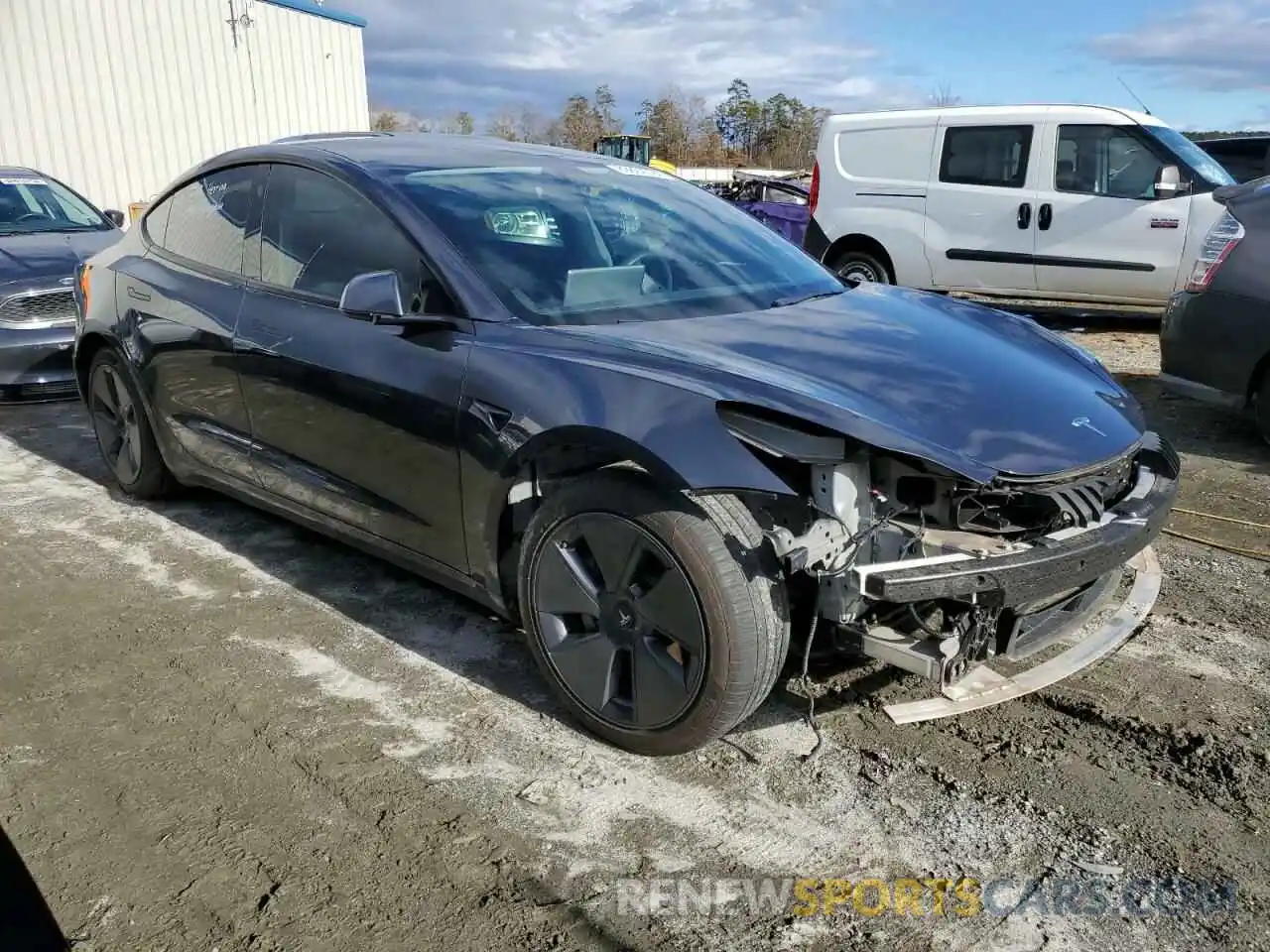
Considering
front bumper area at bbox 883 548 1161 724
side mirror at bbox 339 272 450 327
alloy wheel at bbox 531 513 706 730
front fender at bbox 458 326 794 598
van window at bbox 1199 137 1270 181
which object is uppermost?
van window at bbox 1199 137 1270 181

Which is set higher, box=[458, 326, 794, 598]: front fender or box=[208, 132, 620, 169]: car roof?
box=[208, 132, 620, 169]: car roof

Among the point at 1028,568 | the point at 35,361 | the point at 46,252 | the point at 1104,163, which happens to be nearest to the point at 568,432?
the point at 1028,568

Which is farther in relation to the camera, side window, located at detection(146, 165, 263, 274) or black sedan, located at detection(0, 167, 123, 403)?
black sedan, located at detection(0, 167, 123, 403)

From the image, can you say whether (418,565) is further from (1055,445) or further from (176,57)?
(176,57)

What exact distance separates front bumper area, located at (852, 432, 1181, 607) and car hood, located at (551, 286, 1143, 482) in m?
0.17

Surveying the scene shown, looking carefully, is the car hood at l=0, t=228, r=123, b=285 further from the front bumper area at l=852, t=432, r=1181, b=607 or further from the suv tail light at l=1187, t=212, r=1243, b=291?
the suv tail light at l=1187, t=212, r=1243, b=291

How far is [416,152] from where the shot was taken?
365 cm

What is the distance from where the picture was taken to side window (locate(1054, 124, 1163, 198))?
8281mm

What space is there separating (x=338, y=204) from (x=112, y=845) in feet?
6.76

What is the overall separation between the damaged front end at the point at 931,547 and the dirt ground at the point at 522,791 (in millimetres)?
371

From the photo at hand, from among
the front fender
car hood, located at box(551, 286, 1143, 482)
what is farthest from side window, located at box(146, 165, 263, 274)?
car hood, located at box(551, 286, 1143, 482)

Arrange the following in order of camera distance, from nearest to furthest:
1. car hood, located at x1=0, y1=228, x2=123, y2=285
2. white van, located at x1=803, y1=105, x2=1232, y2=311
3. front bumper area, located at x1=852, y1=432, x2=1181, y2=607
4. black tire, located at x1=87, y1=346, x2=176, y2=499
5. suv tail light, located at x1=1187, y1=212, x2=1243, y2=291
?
1. front bumper area, located at x1=852, y1=432, x2=1181, y2=607
2. black tire, located at x1=87, y1=346, x2=176, y2=499
3. suv tail light, located at x1=1187, y1=212, x2=1243, y2=291
4. car hood, located at x1=0, y1=228, x2=123, y2=285
5. white van, located at x1=803, y1=105, x2=1232, y2=311

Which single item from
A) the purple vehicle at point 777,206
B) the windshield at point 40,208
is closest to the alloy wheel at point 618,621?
the windshield at point 40,208

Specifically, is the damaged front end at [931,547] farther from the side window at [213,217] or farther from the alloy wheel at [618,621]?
the side window at [213,217]
